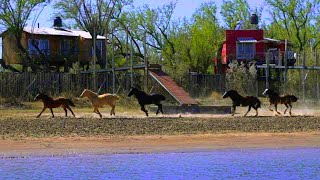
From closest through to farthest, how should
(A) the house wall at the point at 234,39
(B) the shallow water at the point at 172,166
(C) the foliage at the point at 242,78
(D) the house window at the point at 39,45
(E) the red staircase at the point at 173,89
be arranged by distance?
(B) the shallow water at the point at 172,166 → (E) the red staircase at the point at 173,89 → (C) the foliage at the point at 242,78 → (D) the house window at the point at 39,45 → (A) the house wall at the point at 234,39

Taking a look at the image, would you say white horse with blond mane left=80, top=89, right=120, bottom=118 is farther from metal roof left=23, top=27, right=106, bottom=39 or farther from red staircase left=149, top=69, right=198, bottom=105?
metal roof left=23, top=27, right=106, bottom=39

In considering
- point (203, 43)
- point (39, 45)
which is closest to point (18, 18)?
point (39, 45)

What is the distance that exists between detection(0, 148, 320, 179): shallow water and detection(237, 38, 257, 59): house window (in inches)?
1946

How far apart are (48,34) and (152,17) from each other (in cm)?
1967

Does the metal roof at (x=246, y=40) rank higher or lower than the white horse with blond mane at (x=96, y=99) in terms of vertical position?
higher

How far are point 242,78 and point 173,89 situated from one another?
2177cm

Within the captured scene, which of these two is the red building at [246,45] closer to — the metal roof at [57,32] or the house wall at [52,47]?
the metal roof at [57,32]

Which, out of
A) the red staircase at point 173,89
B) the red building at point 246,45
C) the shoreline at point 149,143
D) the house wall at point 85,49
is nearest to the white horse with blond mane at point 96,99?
the red staircase at point 173,89

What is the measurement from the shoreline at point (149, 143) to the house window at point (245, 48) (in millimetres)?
44895

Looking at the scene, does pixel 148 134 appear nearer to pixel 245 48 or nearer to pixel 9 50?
pixel 9 50

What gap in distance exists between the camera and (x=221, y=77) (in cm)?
6009

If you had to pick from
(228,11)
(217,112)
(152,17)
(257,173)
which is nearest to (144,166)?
(257,173)

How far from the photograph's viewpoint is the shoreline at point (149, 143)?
Answer: 21875mm

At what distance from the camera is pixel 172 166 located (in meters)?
19.2
